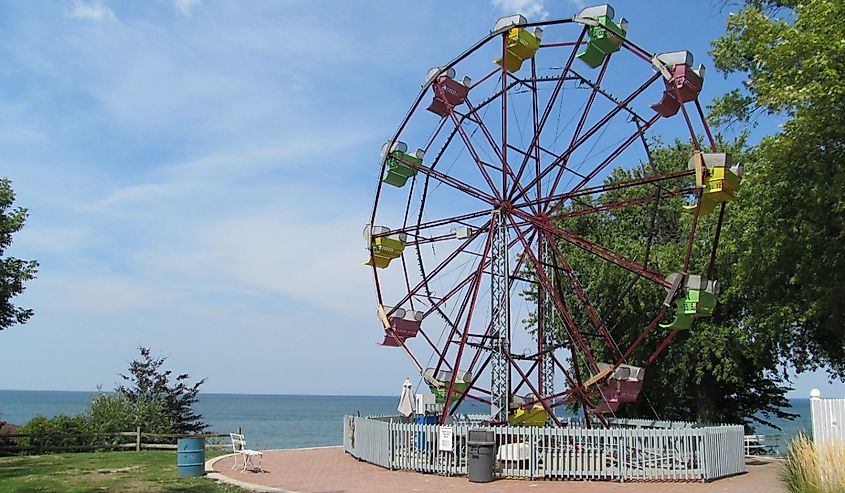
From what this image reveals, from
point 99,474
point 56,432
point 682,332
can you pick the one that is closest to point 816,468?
point 99,474

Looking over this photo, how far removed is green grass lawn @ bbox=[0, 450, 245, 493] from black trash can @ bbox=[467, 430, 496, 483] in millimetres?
4866

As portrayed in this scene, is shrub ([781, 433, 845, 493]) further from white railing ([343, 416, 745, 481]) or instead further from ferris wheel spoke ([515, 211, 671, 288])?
ferris wheel spoke ([515, 211, 671, 288])

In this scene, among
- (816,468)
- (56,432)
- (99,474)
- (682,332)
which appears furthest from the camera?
(682,332)

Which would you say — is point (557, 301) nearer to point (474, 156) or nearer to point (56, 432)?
point (474, 156)

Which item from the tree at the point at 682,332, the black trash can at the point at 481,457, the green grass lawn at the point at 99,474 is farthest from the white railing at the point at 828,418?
the green grass lawn at the point at 99,474

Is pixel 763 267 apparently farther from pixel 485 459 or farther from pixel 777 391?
pixel 777 391

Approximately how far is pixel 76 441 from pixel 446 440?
14277mm

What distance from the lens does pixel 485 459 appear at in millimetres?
16312

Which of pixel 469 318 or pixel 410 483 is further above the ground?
pixel 469 318

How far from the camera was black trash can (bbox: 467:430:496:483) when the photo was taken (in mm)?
16250

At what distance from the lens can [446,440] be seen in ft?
56.2

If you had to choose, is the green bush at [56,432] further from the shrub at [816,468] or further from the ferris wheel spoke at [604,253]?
the shrub at [816,468]

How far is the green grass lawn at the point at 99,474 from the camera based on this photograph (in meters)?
14.9

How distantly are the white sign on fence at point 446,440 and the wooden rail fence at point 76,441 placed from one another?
28.8ft
